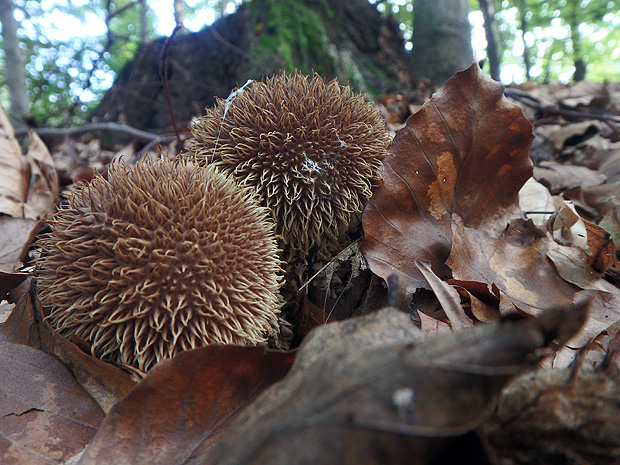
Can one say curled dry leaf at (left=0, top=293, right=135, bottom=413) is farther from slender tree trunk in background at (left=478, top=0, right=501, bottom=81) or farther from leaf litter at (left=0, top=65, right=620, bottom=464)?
slender tree trunk in background at (left=478, top=0, right=501, bottom=81)

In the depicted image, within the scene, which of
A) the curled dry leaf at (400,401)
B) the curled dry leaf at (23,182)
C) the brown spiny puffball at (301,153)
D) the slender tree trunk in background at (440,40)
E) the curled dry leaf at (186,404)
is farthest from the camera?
the slender tree trunk in background at (440,40)

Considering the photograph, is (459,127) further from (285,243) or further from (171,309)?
(171,309)

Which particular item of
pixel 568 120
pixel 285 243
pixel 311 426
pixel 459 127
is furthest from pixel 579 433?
pixel 568 120

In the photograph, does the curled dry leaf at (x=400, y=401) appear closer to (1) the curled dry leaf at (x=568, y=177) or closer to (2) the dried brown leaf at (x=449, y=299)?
(2) the dried brown leaf at (x=449, y=299)

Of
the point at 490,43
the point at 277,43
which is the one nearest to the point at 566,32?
the point at 490,43

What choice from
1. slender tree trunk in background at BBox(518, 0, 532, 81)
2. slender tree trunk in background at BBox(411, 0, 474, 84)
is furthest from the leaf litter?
slender tree trunk in background at BBox(518, 0, 532, 81)

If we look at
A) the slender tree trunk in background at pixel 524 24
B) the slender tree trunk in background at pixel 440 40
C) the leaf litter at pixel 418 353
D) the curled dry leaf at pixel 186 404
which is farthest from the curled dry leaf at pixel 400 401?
the slender tree trunk in background at pixel 524 24

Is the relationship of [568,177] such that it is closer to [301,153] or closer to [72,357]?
[301,153]
